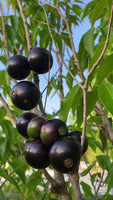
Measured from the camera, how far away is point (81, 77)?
88cm

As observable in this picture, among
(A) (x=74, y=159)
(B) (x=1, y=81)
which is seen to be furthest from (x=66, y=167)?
→ (B) (x=1, y=81)

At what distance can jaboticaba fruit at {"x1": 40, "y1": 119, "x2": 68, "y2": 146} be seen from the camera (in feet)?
1.79

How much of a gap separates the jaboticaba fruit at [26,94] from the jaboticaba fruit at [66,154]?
0.22 m

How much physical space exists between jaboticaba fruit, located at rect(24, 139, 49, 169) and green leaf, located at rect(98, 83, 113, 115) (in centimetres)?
22

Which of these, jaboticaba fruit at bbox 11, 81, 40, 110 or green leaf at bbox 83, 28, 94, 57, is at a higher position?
green leaf at bbox 83, 28, 94, 57

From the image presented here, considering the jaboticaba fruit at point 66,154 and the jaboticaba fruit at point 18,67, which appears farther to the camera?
the jaboticaba fruit at point 18,67

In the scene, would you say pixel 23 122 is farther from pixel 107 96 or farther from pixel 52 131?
pixel 107 96

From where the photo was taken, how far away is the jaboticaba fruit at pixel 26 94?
2.22 ft

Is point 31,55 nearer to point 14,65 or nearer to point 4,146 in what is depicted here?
point 14,65

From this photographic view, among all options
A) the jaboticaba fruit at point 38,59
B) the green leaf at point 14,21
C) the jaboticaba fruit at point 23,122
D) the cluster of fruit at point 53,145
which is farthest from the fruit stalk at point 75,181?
the green leaf at point 14,21

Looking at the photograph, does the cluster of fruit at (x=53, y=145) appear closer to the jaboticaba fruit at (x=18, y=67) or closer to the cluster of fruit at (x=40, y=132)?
the cluster of fruit at (x=40, y=132)

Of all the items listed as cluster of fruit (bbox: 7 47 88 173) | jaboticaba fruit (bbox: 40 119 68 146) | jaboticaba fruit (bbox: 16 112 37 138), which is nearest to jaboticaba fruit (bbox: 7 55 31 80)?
cluster of fruit (bbox: 7 47 88 173)

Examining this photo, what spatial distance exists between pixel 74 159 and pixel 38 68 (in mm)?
371

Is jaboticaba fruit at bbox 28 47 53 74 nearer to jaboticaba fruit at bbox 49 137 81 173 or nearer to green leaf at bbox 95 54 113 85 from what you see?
green leaf at bbox 95 54 113 85
